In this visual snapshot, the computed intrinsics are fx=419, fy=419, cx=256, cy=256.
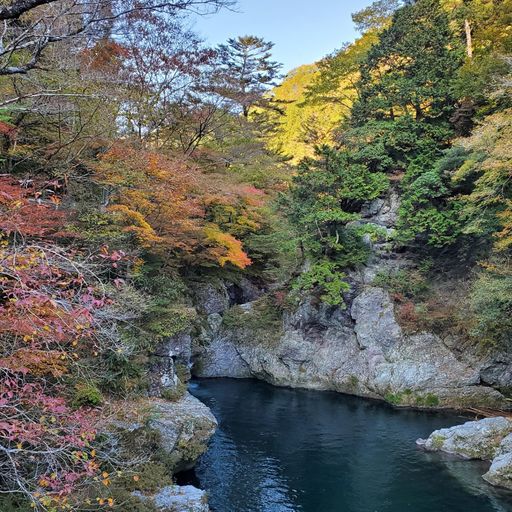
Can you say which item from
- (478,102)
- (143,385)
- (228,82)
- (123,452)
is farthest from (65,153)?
(478,102)

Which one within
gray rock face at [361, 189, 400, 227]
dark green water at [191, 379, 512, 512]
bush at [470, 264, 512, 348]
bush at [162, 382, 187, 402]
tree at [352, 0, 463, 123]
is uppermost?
tree at [352, 0, 463, 123]

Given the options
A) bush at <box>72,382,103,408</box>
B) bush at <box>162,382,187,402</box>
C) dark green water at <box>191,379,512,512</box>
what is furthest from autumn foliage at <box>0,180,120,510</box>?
Answer: dark green water at <box>191,379,512,512</box>

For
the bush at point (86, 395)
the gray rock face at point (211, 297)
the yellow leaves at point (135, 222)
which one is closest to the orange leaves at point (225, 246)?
the gray rock face at point (211, 297)

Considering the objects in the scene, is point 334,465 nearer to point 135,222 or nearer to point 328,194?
point 135,222

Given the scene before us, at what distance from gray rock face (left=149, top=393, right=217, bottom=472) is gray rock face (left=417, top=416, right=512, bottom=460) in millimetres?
7158

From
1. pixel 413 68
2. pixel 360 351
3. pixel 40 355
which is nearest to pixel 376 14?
pixel 413 68

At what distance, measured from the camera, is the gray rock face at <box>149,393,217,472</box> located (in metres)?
10.7

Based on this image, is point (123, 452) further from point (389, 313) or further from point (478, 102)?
point (478, 102)

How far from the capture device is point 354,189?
20953 mm

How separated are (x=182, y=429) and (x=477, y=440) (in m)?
9.00

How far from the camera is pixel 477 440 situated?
12.9 meters

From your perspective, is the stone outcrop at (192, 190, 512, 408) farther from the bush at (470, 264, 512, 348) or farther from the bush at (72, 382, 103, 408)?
the bush at (72, 382, 103, 408)

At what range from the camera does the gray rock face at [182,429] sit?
35.2ft

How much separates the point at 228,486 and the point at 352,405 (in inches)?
329
